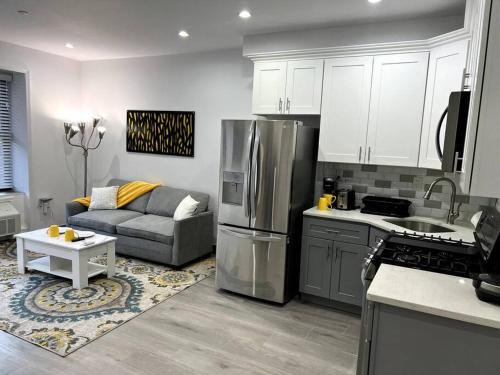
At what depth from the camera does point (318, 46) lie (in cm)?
362

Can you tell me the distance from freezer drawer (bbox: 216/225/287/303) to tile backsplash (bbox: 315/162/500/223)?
97 cm

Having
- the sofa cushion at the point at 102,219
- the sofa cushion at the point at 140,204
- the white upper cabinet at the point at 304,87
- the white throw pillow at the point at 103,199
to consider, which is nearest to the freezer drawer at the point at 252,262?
the white upper cabinet at the point at 304,87

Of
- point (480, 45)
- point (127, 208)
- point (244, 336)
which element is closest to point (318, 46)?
point (480, 45)

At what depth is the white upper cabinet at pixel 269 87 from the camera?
3771 millimetres

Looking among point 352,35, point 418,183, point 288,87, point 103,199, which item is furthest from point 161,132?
point 418,183

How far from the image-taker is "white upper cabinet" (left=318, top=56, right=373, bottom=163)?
3402 mm

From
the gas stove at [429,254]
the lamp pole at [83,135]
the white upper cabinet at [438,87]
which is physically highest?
the white upper cabinet at [438,87]

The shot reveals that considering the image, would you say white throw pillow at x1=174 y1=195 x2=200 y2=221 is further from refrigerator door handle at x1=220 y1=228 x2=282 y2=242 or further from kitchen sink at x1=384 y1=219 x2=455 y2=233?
kitchen sink at x1=384 y1=219 x2=455 y2=233

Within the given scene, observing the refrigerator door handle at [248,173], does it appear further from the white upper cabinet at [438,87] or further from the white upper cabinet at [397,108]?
the white upper cabinet at [438,87]

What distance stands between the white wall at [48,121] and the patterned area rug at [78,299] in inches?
50.0

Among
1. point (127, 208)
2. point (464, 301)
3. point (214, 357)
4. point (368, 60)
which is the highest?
point (368, 60)

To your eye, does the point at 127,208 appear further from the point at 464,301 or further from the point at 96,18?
the point at 464,301

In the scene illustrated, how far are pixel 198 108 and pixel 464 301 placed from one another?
4135 millimetres

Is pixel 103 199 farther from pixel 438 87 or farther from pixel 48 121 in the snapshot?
pixel 438 87
